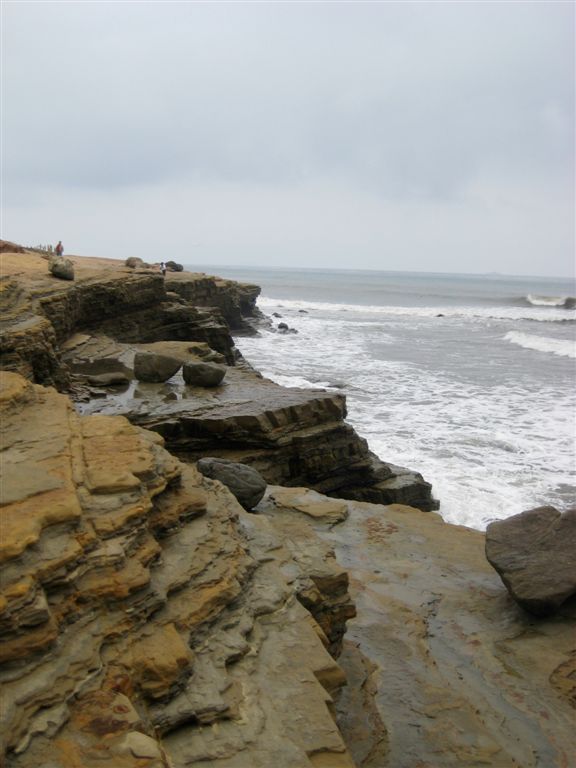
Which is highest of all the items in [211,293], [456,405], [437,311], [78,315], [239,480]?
[211,293]

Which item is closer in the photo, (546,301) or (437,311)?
(437,311)

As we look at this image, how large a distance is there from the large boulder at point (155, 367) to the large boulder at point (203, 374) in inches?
16.0

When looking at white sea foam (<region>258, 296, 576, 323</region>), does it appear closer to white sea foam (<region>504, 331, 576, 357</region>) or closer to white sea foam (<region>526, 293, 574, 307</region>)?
white sea foam (<region>526, 293, 574, 307</region>)

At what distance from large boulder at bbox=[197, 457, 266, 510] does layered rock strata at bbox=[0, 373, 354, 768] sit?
75.8 inches

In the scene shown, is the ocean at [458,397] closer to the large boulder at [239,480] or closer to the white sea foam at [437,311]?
the large boulder at [239,480]

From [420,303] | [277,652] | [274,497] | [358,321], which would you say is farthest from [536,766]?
[420,303]

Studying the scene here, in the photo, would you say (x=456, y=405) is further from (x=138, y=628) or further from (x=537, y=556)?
(x=138, y=628)

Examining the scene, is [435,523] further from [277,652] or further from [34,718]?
[34,718]

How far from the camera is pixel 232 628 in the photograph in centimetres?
357

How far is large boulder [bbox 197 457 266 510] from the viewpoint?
629cm

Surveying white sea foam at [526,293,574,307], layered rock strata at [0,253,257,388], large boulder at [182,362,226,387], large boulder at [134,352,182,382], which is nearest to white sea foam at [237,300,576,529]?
layered rock strata at [0,253,257,388]

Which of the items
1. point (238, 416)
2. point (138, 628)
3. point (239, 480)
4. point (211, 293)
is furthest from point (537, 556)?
point (211, 293)

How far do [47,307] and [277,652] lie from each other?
10.4m

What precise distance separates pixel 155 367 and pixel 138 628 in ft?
27.1
